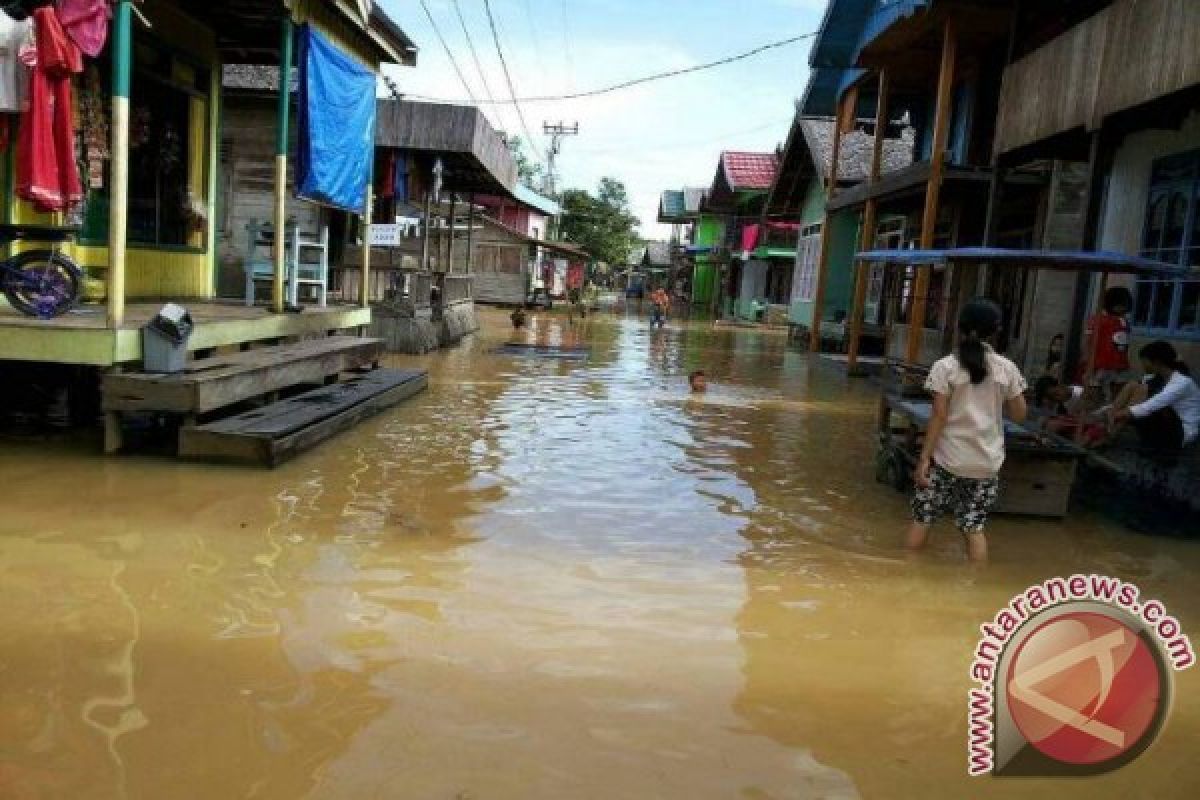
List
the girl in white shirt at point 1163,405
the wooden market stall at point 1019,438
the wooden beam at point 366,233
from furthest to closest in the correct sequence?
the wooden beam at point 366,233 < the girl in white shirt at point 1163,405 < the wooden market stall at point 1019,438

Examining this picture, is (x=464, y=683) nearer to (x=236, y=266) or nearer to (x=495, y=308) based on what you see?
(x=236, y=266)

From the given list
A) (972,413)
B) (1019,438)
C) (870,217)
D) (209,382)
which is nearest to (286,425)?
(209,382)

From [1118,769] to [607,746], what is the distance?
5.68ft

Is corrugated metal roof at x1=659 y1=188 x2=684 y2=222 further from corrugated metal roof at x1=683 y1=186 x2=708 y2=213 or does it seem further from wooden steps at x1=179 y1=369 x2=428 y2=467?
wooden steps at x1=179 y1=369 x2=428 y2=467

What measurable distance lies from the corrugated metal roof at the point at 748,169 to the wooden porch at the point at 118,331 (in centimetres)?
2796

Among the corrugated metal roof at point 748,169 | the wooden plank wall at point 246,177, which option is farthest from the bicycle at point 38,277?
the corrugated metal roof at point 748,169

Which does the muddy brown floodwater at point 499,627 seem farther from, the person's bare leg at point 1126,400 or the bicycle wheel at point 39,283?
the person's bare leg at point 1126,400

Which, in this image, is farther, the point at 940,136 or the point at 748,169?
the point at 748,169

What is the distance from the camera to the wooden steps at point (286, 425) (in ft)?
23.5

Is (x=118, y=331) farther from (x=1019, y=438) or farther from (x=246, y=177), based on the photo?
(x=246, y=177)

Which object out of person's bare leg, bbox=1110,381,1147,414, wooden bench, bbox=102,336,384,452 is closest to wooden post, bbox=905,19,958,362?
person's bare leg, bbox=1110,381,1147,414

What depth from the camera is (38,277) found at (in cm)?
738

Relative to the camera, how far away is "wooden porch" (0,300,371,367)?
691 cm

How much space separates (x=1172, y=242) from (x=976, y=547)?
282 inches
